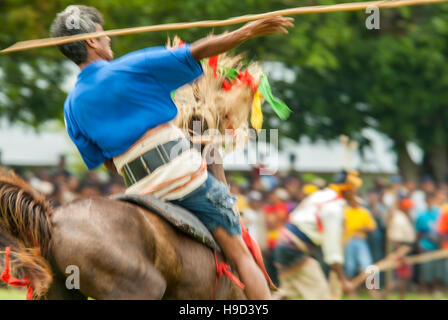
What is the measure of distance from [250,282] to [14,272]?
140cm

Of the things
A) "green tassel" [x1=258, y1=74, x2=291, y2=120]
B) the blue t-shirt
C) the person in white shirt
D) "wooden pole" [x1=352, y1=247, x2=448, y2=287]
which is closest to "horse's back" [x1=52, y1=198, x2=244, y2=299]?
the blue t-shirt

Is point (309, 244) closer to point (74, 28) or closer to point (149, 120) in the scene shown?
point (149, 120)

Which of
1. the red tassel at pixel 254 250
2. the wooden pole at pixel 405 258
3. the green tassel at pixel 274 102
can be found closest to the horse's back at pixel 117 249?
the red tassel at pixel 254 250

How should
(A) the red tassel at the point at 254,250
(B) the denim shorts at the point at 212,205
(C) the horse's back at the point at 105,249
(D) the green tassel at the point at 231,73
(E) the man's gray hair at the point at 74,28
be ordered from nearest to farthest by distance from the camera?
(C) the horse's back at the point at 105,249
(E) the man's gray hair at the point at 74,28
(B) the denim shorts at the point at 212,205
(A) the red tassel at the point at 254,250
(D) the green tassel at the point at 231,73

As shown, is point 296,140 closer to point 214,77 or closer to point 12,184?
point 214,77

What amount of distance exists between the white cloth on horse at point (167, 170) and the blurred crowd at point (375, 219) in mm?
7345

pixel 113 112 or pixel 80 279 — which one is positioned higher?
pixel 113 112

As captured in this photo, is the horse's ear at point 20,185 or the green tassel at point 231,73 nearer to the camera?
the horse's ear at point 20,185

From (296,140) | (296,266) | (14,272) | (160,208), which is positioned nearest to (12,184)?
(14,272)

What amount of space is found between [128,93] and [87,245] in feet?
2.96

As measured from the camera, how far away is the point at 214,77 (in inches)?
201

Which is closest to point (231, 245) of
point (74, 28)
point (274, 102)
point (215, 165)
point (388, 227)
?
point (215, 165)

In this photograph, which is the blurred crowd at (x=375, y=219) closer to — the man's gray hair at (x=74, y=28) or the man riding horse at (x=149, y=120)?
the man riding horse at (x=149, y=120)

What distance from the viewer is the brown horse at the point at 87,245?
3.91 metres
